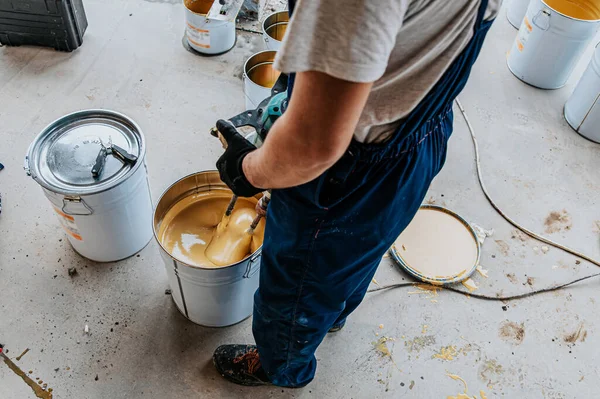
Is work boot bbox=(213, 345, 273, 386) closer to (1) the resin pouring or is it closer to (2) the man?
(2) the man

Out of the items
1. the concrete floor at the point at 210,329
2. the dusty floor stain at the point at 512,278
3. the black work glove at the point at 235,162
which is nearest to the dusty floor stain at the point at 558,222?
the concrete floor at the point at 210,329

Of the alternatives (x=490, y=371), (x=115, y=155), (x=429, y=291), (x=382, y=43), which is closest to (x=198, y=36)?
(x=115, y=155)

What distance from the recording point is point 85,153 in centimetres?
159

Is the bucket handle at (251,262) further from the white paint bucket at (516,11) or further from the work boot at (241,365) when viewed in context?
the white paint bucket at (516,11)

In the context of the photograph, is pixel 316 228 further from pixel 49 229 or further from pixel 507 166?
pixel 507 166

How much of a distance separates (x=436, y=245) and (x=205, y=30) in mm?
1617

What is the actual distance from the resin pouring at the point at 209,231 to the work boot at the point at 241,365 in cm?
31

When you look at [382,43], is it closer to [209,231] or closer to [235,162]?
[235,162]

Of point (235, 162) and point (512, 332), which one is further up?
point (235, 162)

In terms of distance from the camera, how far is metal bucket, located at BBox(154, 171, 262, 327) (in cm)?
145

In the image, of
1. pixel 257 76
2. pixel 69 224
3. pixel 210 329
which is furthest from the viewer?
pixel 257 76

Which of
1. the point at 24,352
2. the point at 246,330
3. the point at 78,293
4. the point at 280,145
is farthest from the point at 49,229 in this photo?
the point at 280,145

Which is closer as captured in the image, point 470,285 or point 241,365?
point 241,365

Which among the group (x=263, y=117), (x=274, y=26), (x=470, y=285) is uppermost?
(x=263, y=117)
